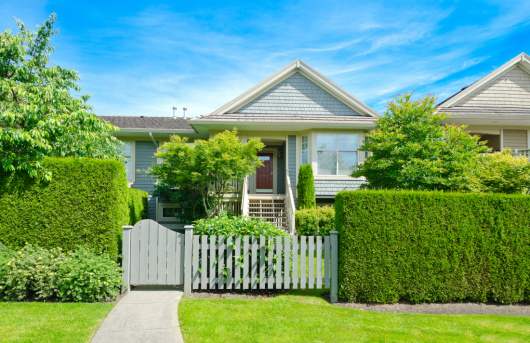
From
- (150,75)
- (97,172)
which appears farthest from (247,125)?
(97,172)

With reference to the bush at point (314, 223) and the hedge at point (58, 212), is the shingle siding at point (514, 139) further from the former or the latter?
the hedge at point (58, 212)

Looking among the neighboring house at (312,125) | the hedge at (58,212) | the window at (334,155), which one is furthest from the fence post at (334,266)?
the window at (334,155)

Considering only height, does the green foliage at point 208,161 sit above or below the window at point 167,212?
above

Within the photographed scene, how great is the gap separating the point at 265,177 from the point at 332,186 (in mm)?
3720

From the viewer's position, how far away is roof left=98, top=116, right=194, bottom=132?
13.9 meters

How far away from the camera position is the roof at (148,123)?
13914mm

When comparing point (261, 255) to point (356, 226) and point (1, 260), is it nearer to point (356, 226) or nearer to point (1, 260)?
point (356, 226)

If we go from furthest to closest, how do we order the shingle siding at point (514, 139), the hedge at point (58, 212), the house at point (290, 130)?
1. the shingle siding at point (514, 139)
2. the house at point (290, 130)
3. the hedge at point (58, 212)

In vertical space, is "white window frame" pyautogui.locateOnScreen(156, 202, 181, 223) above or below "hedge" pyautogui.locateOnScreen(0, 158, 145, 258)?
below

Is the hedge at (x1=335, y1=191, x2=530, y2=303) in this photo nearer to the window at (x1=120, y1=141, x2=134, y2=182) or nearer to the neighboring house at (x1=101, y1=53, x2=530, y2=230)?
the neighboring house at (x1=101, y1=53, x2=530, y2=230)

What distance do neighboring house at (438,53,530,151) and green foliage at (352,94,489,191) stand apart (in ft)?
13.7

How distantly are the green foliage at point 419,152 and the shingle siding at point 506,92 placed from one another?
5.63 meters

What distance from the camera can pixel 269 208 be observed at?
38.4ft

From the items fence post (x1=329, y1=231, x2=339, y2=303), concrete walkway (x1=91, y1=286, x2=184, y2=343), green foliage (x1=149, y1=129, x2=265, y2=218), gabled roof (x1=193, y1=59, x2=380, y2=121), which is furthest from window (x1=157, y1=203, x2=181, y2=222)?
fence post (x1=329, y1=231, x2=339, y2=303)
